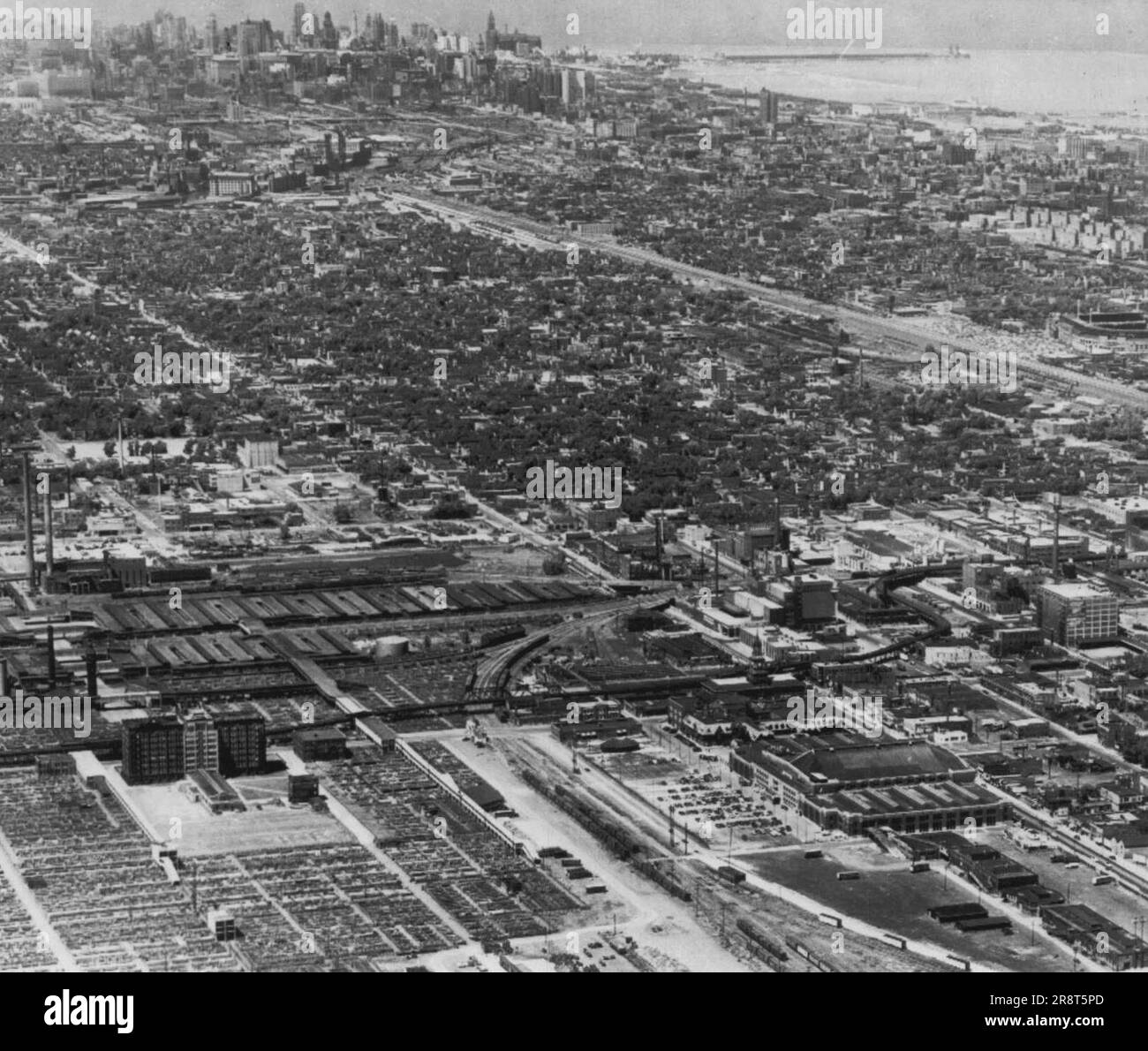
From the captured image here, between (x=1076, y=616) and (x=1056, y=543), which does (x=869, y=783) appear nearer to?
(x=1076, y=616)

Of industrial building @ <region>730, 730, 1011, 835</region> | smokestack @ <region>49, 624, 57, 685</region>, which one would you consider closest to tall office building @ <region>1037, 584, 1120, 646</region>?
industrial building @ <region>730, 730, 1011, 835</region>

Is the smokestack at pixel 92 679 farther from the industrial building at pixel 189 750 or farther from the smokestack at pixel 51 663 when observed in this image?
the industrial building at pixel 189 750

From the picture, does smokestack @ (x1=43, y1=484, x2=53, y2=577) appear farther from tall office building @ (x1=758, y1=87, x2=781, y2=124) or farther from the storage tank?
tall office building @ (x1=758, y1=87, x2=781, y2=124)

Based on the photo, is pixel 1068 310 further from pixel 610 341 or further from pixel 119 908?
pixel 119 908

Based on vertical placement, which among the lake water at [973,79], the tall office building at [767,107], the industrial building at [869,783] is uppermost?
the lake water at [973,79]

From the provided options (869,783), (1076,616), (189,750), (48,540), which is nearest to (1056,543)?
(1076,616)

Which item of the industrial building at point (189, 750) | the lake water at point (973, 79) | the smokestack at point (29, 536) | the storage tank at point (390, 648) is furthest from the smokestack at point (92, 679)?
the lake water at point (973, 79)

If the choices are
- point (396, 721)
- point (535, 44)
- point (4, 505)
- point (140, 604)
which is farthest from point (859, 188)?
point (396, 721)

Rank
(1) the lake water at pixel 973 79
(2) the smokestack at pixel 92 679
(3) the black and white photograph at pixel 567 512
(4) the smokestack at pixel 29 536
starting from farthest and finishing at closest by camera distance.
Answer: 1. (1) the lake water at pixel 973 79
2. (4) the smokestack at pixel 29 536
3. (2) the smokestack at pixel 92 679
4. (3) the black and white photograph at pixel 567 512
